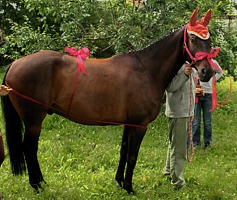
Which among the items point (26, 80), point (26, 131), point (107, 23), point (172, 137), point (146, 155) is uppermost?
point (107, 23)

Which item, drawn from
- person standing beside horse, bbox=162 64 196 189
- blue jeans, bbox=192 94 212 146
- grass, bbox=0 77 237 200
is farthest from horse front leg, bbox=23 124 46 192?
blue jeans, bbox=192 94 212 146

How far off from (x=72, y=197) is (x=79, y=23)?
4290mm

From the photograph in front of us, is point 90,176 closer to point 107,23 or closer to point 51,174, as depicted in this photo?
point 51,174

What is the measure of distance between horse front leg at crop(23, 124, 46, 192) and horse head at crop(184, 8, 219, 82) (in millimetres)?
1878

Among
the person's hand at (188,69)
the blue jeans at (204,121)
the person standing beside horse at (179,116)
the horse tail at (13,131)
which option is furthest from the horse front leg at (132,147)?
the blue jeans at (204,121)

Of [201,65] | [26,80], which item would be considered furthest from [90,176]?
[201,65]

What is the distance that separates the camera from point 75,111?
12.6ft

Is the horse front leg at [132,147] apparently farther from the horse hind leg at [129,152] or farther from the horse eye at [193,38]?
the horse eye at [193,38]

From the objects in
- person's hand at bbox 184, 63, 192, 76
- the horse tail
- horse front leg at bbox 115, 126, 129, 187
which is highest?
person's hand at bbox 184, 63, 192, 76

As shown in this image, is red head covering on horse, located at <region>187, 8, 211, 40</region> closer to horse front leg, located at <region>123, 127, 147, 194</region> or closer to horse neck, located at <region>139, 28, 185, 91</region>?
horse neck, located at <region>139, 28, 185, 91</region>

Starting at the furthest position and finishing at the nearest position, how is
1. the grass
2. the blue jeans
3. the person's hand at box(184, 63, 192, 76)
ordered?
the blue jeans
the grass
the person's hand at box(184, 63, 192, 76)

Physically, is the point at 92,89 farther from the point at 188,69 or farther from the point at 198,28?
the point at 198,28

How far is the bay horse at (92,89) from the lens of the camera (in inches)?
145

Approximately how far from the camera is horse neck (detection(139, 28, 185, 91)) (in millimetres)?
3918
